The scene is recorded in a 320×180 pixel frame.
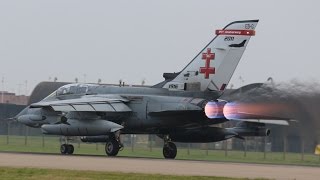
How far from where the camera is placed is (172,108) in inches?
1458

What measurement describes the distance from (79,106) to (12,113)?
29096 millimetres

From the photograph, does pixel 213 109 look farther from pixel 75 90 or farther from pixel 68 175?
pixel 68 175

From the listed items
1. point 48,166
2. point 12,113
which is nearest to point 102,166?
point 48,166

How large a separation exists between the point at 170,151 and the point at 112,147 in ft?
9.79

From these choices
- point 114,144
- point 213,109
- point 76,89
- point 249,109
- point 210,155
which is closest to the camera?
point 213,109

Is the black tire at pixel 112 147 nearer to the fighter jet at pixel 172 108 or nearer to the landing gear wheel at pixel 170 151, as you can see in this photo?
the fighter jet at pixel 172 108

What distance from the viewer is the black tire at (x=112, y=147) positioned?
124 feet

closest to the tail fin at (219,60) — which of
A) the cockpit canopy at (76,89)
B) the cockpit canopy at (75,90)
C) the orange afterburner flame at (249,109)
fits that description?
the orange afterburner flame at (249,109)

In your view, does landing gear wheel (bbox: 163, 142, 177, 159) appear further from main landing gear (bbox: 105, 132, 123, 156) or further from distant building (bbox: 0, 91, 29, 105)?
distant building (bbox: 0, 91, 29, 105)

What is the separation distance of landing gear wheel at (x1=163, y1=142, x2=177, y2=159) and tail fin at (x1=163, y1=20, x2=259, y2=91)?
2826mm

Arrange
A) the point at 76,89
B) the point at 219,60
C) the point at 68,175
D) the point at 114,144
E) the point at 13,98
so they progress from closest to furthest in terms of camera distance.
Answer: the point at 68,175 → the point at 114,144 → the point at 219,60 → the point at 76,89 → the point at 13,98

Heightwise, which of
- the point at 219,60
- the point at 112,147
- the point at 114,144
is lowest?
the point at 112,147

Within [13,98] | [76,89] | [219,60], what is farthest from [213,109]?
[13,98]

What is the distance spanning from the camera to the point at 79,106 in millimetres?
37562
